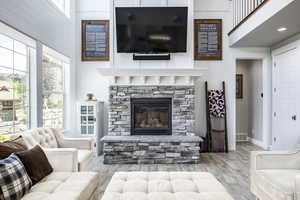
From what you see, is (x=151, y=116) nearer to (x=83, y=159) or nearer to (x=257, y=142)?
(x=83, y=159)

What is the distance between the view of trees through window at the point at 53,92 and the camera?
166 inches

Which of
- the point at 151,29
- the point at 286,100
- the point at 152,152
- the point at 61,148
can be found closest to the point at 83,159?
the point at 61,148

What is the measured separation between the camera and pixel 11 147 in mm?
2209

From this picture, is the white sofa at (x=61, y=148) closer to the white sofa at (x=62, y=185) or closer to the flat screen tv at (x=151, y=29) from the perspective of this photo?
the white sofa at (x=62, y=185)

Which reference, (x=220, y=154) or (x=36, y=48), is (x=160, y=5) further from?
(x=220, y=154)

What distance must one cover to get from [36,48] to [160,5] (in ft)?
8.59

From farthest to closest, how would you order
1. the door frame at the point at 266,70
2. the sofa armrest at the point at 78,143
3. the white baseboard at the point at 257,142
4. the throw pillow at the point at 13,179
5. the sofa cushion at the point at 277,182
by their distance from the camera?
the white baseboard at the point at 257,142
the door frame at the point at 266,70
the sofa armrest at the point at 78,143
the sofa cushion at the point at 277,182
the throw pillow at the point at 13,179

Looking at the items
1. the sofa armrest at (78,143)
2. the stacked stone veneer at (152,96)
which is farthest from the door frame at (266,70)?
the sofa armrest at (78,143)

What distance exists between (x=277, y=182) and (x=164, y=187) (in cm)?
104

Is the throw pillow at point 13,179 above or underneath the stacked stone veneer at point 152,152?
above

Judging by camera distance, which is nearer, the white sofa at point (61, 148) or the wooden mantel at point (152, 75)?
the white sofa at point (61, 148)

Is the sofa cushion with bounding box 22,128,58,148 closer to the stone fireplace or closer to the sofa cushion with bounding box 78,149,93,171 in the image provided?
the sofa cushion with bounding box 78,149,93,171

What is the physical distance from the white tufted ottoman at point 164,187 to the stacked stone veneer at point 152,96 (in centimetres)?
244

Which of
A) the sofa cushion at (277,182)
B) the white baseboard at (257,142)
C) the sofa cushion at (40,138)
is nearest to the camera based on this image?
the sofa cushion at (277,182)
